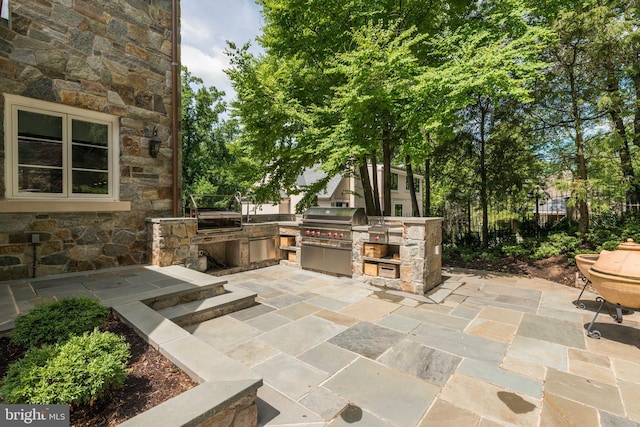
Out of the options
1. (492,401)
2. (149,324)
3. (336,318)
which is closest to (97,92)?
(149,324)

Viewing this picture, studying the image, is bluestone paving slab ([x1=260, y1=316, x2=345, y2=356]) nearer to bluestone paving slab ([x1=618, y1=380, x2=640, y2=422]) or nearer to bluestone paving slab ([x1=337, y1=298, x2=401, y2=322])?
bluestone paving slab ([x1=337, y1=298, x2=401, y2=322])

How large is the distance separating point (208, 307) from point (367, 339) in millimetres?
2005

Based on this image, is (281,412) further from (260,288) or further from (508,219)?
(508,219)

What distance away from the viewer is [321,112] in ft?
22.3

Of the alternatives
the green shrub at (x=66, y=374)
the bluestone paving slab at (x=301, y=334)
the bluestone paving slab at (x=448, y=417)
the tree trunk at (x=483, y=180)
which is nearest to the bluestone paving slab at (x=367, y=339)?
the bluestone paving slab at (x=301, y=334)

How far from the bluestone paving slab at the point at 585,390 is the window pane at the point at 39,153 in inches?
259

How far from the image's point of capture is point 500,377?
2.55 m

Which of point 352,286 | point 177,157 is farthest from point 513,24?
point 177,157

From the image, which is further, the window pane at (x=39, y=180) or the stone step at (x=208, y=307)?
the window pane at (x=39, y=180)

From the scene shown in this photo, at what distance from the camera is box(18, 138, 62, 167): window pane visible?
412cm

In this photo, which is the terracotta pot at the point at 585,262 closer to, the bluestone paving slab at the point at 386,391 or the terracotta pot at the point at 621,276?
the terracotta pot at the point at 621,276

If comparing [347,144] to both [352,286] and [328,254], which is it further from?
[352,286]

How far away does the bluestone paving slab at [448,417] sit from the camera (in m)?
1.98

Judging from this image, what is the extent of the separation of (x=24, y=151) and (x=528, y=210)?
11.0 meters
